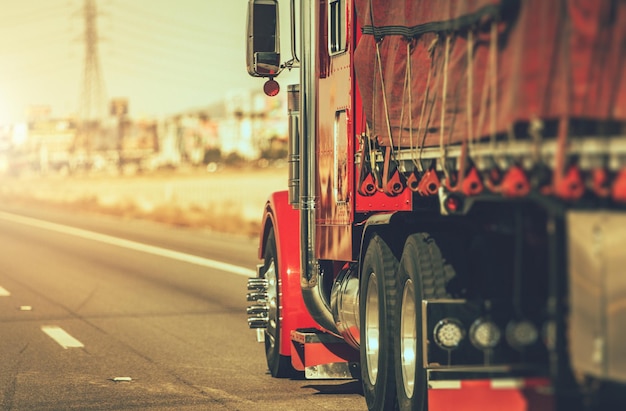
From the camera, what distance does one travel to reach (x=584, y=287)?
198 inches

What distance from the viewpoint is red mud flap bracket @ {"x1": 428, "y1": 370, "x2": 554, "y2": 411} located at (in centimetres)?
620

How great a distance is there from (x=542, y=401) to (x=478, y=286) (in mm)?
798

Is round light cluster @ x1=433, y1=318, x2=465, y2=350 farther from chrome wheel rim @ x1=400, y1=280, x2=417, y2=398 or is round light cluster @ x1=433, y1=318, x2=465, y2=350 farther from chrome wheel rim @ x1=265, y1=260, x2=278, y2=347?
chrome wheel rim @ x1=265, y1=260, x2=278, y2=347

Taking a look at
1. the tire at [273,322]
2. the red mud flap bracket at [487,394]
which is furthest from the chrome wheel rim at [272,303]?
the red mud flap bracket at [487,394]

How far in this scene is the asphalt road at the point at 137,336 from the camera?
391 inches

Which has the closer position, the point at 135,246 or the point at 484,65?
the point at 484,65

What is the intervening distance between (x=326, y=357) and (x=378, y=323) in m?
1.66

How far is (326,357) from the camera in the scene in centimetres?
995

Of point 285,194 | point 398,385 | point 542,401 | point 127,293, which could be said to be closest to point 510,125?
point 542,401

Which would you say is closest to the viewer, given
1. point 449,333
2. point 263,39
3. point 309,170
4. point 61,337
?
point 449,333

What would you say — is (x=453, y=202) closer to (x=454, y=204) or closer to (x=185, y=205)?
(x=454, y=204)

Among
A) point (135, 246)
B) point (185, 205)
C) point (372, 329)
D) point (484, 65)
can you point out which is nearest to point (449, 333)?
point (484, 65)

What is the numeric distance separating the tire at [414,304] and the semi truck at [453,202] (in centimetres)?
1

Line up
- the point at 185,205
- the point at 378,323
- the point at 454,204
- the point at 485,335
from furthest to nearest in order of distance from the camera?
the point at 185,205 → the point at 378,323 → the point at 454,204 → the point at 485,335
